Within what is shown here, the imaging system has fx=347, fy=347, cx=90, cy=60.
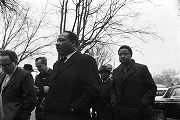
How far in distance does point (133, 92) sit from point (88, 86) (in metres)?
Answer: 1.47

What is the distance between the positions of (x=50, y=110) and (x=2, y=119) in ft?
3.20

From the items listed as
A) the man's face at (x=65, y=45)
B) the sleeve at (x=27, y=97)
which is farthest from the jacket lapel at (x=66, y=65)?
the sleeve at (x=27, y=97)

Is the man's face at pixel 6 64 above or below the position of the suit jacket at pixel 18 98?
above

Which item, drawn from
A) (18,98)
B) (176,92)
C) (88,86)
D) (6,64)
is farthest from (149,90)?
(176,92)

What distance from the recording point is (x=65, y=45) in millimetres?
4004

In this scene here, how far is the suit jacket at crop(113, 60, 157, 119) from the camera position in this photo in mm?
4930

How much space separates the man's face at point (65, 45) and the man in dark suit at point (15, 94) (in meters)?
0.80

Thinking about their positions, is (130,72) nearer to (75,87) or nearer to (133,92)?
(133,92)

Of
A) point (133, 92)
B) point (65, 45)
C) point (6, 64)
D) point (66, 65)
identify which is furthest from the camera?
point (133, 92)

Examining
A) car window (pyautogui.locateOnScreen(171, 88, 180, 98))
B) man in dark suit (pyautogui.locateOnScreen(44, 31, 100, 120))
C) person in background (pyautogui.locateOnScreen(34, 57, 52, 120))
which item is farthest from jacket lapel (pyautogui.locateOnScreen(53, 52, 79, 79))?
car window (pyautogui.locateOnScreen(171, 88, 180, 98))

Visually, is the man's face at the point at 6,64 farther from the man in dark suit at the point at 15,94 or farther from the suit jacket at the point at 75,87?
the suit jacket at the point at 75,87

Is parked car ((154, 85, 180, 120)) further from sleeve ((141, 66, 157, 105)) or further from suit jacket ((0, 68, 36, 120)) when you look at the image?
suit jacket ((0, 68, 36, 120))

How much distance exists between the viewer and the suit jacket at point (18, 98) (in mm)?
4375

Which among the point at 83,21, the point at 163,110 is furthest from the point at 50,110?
the point at 83,21
